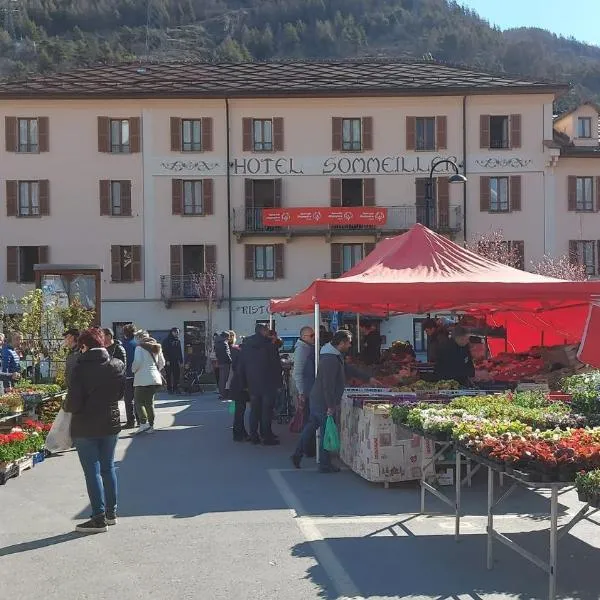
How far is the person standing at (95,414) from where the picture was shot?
23.3 feet

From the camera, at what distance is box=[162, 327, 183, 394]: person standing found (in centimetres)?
2206

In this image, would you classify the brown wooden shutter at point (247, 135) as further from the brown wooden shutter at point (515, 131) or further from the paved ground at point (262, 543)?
the paved ground at point (262, 543)

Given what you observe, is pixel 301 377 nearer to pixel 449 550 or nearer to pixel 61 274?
pixel 449 550

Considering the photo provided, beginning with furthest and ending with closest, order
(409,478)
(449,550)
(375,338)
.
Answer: (375,338), (409,478), (449,550)

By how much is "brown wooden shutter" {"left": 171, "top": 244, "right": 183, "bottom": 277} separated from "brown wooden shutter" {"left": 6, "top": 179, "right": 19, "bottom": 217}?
6767mm

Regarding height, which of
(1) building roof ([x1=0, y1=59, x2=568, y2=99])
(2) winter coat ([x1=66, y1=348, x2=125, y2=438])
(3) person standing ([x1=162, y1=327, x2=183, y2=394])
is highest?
(1) building roof ([x1=0, y1=59, x2=568, y2=99])

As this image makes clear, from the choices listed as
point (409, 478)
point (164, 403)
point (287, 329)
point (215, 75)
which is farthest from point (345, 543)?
point (215, 75)

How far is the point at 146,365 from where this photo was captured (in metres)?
13.2

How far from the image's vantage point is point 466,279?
10555 millimetres

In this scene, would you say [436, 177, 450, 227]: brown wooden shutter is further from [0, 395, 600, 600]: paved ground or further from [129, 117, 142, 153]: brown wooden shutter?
[0, 395, 600, 600]: paved ground

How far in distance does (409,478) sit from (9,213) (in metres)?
30.3

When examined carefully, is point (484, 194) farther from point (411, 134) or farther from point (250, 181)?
point (250, 181)

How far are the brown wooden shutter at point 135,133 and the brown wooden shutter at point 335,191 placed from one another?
835 centimetres

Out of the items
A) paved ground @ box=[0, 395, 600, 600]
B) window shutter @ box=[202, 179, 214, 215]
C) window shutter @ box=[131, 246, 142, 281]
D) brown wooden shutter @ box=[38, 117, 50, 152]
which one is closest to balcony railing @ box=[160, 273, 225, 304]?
window shutter @ box=[131, 246, 142, 281]
